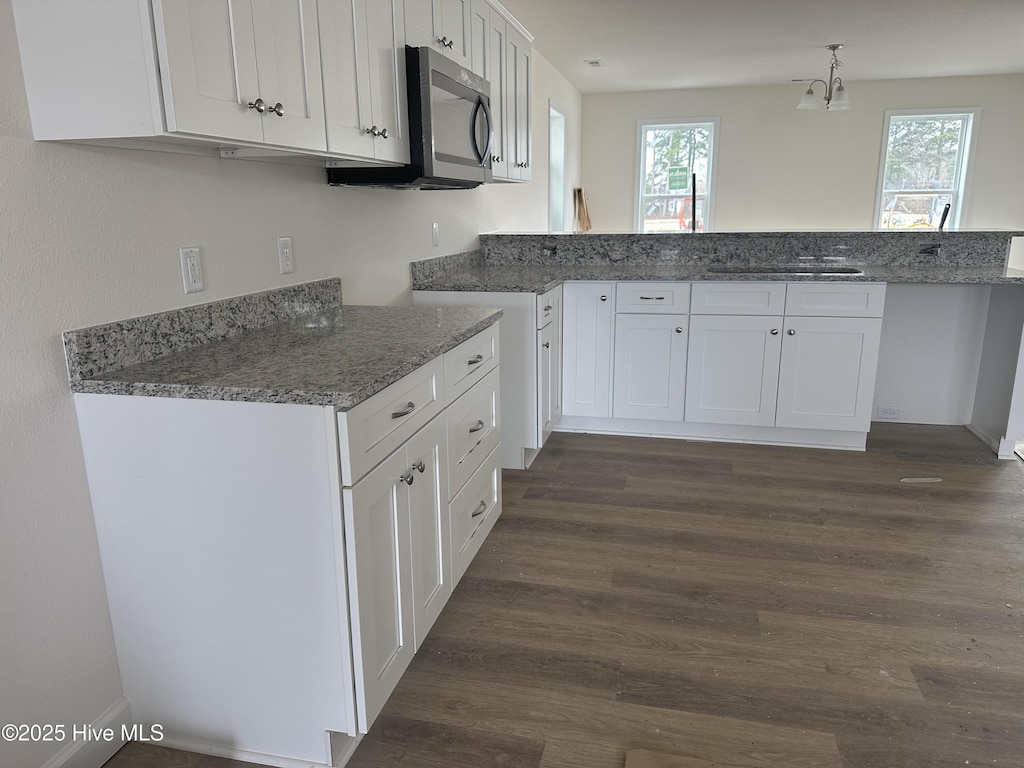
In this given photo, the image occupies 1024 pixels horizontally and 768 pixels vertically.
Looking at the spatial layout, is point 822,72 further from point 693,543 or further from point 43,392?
point 43,392

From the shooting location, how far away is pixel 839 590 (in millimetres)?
2297

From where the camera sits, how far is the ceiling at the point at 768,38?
4391mm

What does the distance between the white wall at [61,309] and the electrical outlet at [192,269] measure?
0.02m

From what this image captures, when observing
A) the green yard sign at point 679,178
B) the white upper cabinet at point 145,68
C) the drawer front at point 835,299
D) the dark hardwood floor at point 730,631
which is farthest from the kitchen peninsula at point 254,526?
the green yard sign at point 679,178

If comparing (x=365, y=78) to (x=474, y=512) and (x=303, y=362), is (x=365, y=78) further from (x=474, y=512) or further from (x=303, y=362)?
(x=474, y=512)

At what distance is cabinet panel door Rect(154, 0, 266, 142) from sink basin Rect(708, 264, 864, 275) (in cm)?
273

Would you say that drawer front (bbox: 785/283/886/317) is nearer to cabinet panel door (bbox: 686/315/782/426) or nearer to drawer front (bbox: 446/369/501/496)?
cabinet panel door (bbox: 686/315/782/426)

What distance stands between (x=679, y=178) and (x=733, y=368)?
197 inches

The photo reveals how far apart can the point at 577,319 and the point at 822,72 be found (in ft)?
15.4

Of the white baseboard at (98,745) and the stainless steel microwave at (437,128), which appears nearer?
the white baseboard at (98,745)

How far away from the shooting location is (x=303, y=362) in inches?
64.1

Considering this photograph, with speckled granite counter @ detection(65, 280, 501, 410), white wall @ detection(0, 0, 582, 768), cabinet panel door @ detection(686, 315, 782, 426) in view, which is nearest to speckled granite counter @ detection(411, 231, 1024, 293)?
cabinet panel door @ detection(686, 315, 782, 426)

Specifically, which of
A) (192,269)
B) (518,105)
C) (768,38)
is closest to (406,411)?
(192,269)

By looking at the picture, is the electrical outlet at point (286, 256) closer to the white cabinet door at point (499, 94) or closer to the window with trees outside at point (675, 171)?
the white cabinet door at point (499, 94)
